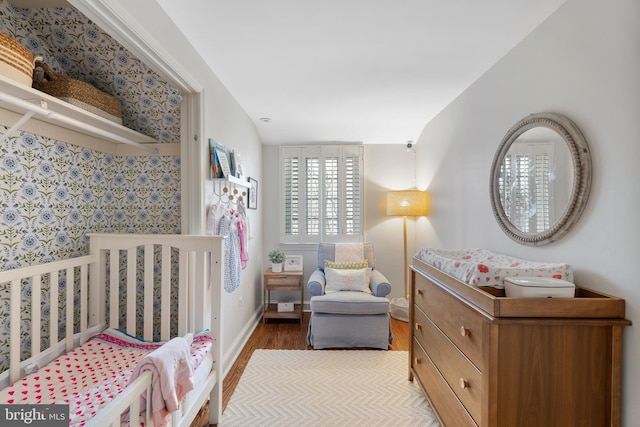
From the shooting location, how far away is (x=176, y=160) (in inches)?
78.5

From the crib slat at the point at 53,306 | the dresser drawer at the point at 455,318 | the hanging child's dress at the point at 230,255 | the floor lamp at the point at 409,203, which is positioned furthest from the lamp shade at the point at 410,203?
the crib slat at the point at 53,306

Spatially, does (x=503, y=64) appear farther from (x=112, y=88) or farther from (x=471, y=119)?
(x=112, y=88)

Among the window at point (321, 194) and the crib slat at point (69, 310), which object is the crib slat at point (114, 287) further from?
the window at point (321, 194)

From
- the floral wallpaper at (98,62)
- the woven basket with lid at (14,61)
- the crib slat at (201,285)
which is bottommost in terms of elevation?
the crib slat at (201,285)

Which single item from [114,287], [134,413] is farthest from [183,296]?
[134,413]

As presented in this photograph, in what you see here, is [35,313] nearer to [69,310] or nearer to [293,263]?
[69,310]

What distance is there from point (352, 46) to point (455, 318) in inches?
66.7

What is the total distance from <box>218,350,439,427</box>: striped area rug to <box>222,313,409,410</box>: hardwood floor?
0.09 m

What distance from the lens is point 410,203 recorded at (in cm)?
338

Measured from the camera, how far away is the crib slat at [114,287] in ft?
5.47

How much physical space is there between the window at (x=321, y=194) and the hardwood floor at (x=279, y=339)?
3.60ft

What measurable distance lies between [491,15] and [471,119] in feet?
2.87

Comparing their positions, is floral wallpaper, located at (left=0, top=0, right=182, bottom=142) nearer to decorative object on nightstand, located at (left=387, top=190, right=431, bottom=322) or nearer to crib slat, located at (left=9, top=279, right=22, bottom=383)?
crib slat, located at (left=9, top=279, right=22, bottom=383)

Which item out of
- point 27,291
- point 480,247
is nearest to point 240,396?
point 27,291
